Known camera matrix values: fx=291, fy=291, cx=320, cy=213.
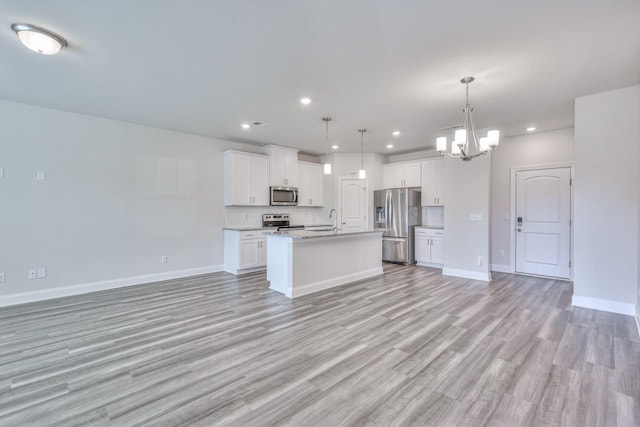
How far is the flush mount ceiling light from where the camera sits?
2.31 meters

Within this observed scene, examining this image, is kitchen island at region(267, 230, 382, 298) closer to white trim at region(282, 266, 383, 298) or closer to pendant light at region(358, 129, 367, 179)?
white trim at region(282, 266, 383, 298)

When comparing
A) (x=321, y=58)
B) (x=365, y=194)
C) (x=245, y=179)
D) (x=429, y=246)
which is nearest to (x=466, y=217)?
(x=429, y=246)

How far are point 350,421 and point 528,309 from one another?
3.18 metres

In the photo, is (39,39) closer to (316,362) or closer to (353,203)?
(316,362)

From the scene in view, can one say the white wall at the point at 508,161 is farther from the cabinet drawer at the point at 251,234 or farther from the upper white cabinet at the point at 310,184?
the cabinet drawer at the point at 251,234

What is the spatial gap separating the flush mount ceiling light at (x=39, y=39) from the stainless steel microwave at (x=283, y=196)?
Result: 164 inches

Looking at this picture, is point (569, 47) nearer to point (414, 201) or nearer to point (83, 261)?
point (414, 201)

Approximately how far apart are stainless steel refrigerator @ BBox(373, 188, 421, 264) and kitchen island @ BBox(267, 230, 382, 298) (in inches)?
62.7

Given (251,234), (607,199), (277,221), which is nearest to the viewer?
(607,199)

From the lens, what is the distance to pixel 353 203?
7398 mm

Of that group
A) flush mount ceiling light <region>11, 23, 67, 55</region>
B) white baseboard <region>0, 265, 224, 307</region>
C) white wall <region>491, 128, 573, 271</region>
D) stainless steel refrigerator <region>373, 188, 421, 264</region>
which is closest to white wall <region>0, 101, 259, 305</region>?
white baseboard <region>0, 265, 224, 307</region>

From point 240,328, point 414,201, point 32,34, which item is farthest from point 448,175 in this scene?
point 32,34

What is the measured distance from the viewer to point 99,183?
457 cm

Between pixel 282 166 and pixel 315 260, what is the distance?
9.39ft
